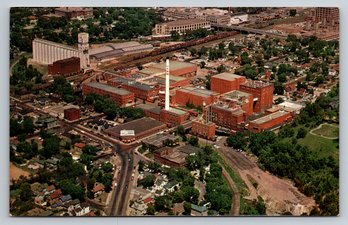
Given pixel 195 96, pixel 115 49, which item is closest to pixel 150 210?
pixel 195 96

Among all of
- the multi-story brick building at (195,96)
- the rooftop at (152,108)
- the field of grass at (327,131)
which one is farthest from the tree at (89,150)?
the field of grass at (327,131)

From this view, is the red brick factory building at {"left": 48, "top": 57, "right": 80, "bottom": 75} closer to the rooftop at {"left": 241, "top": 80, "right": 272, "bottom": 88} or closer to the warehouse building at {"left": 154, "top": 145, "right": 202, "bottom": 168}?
the warehouse building at {"left": 154, "top": 145, "right": 202, "bottom": 168}

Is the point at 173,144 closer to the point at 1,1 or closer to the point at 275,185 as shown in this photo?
the point at 275,185

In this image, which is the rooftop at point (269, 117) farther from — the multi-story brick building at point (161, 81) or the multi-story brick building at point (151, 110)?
the multi-story brick building at point (151, 110)

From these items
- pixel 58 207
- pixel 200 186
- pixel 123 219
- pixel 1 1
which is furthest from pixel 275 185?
pixel 1 1

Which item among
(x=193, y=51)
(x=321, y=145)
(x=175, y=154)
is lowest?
(x=175, y=154)

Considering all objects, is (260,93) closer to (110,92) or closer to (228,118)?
(228,118)
